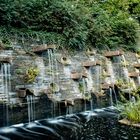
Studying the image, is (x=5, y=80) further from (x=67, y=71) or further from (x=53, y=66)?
(x=67, y=71)

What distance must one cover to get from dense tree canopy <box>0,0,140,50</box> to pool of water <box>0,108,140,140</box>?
2906 millimetres

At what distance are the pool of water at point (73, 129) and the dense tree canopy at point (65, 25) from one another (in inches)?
114

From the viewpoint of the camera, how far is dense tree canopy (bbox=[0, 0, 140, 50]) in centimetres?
1027

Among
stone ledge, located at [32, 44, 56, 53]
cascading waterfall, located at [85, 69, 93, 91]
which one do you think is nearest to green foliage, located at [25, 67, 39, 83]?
stone ledge, located at [32, 44, 56, 53]

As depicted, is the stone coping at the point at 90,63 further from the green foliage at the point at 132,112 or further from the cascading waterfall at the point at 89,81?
the green foliage at the point at 132,112

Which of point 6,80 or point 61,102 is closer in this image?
point 6,80

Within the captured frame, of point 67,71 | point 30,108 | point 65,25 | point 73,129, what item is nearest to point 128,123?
point 73,129

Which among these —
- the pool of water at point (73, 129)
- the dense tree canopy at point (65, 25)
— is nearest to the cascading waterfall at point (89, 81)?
the dense tree canopy at point (65, 25)

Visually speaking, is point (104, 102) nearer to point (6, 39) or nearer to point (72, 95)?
point (72, 95)

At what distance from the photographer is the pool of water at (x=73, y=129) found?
299 inches

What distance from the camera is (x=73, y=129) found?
8.46 m

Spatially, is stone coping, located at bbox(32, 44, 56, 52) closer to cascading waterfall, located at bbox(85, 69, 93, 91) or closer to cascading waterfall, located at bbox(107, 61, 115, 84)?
cascading waterfall, located at bbox(85, 69, 93, 91)

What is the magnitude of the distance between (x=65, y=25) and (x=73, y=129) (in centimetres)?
506

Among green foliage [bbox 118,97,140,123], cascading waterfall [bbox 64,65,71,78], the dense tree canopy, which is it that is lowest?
green foliage [bbox 118,97,140,123]
